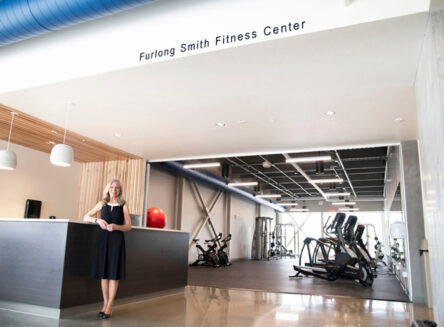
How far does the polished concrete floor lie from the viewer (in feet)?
12.9

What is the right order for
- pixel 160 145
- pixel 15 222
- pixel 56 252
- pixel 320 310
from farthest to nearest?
pixel 160 145, pixel 320 310, pixel 15 222, pixel 56 252

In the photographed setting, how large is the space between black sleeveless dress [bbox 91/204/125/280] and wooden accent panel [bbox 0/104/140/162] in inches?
102

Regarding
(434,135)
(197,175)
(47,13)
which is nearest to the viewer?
(434,135)

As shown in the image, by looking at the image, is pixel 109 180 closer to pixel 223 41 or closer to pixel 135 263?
pixel 135 263

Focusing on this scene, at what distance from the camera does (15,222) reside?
14.6 ft

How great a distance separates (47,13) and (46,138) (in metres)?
4.16

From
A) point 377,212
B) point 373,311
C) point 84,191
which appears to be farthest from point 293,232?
point 373,311

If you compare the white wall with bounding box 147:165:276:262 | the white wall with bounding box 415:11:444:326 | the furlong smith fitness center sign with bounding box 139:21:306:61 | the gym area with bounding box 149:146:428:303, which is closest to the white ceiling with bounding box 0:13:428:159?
the furlong smith fitness center sign with bounding box 139:21:306:61

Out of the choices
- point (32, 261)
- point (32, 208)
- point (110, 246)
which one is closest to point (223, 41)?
point (110, 246)

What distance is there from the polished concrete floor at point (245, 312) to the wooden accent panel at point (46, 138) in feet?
10.3

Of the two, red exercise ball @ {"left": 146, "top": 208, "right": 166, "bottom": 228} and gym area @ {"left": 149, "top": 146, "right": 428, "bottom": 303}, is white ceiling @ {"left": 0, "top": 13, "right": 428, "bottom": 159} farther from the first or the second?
gym area @ {"left": 149, "top": 146, "right": 428, "bottom": 303}

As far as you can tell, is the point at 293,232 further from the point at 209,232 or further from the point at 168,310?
the point at 168,310

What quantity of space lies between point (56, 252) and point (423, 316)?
183 inches

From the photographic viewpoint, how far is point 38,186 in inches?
312
